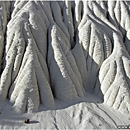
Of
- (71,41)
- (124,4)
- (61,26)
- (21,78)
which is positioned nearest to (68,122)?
(21,78)

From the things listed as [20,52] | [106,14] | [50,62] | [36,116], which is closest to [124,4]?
[106,14]

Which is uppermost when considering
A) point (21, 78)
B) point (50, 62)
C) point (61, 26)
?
point (61, 26)

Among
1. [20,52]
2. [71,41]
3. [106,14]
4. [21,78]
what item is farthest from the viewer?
[106,14]

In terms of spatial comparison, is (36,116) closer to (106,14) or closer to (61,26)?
(61,26)

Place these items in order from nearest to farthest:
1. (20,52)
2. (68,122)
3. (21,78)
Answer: (68,122) < (21,78) < (20,52)

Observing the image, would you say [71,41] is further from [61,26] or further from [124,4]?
[124,4]

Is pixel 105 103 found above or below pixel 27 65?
below

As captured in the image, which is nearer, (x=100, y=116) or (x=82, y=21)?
(x=100, y=116)
